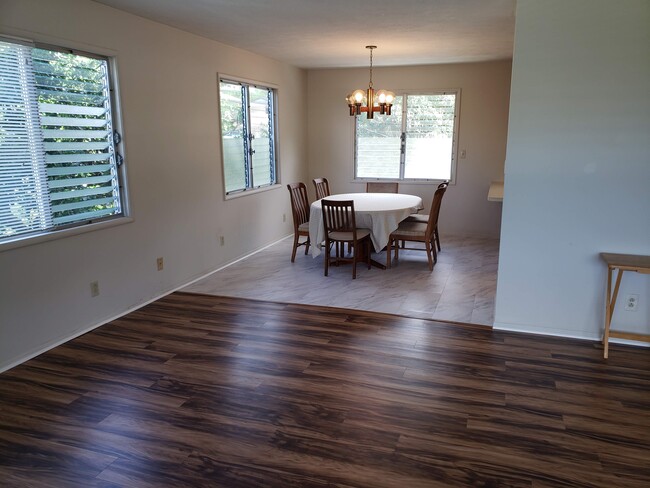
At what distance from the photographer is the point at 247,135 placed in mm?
5906

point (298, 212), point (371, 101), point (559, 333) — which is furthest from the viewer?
point (298, 212)

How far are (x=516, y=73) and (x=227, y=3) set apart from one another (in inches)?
85.0

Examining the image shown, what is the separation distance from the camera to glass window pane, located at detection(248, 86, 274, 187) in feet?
19.9

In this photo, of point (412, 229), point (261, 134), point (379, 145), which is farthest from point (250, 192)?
point (379, 145)

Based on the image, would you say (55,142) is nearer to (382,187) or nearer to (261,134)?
(261,134)

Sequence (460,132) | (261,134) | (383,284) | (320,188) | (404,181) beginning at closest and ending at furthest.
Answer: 1. (383,284)
2. (261,134)
3. (320,188)
4. (460,132)
5. (404,181)

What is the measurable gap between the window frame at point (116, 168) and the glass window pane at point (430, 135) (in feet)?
14.6

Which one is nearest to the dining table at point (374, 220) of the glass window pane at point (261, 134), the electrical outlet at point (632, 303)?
the glass window pane at point (261, 134)

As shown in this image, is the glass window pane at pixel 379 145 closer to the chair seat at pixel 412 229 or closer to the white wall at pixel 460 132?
the white wall at pixel 460 132

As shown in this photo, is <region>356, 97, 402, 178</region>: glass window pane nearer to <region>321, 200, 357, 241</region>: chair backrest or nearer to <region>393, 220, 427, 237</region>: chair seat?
<region>393, 220, 427, 237</region>: chair seat

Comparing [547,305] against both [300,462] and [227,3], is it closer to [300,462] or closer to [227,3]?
[300,462]

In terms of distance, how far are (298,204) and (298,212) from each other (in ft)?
0.36

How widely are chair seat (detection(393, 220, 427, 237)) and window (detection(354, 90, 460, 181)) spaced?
1.89 m

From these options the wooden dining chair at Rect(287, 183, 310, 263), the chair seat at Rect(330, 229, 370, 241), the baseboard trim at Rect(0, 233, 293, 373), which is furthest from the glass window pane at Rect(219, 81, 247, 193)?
the chair seat at Rect(330, 229, 370, 241)
